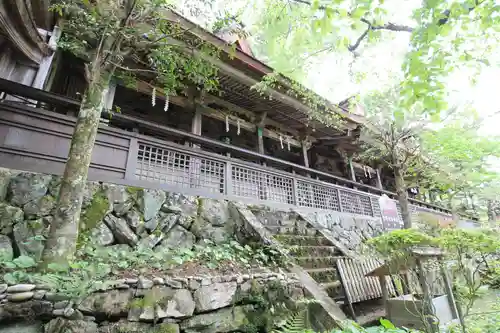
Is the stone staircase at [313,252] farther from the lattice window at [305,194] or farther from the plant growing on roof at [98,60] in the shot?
the plant growing on roof at [98,60]

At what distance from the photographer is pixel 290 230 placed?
6941 millimetres

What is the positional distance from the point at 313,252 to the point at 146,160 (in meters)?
4.41

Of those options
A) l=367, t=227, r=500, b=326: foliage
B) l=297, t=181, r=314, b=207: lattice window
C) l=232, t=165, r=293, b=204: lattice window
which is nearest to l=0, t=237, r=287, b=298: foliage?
l=367, t=227, r=500, b=326: foliage

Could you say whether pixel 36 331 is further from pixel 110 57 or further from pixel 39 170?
pixel 110 57

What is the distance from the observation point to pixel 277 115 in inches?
371

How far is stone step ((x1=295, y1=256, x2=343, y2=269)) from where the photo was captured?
5.54 metres

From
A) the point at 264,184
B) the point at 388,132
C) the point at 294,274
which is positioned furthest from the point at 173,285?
the point at 388,132

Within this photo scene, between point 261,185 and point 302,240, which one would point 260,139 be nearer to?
point 261,185

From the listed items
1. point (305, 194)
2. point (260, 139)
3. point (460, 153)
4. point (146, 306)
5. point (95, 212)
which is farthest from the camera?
point (460, 153)

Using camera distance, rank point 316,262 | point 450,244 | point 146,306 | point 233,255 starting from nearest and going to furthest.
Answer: point 146,306, point 450,244, point 233,255, point 316,262

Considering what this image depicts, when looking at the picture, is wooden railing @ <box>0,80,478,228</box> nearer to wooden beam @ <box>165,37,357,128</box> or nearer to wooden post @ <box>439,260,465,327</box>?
wooden beam @ <box>165,37,357,128</box>

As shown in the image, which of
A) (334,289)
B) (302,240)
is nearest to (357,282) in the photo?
(334,289)

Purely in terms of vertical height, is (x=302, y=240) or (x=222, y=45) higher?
(x=222, y=45)

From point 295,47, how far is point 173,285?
7.38m
